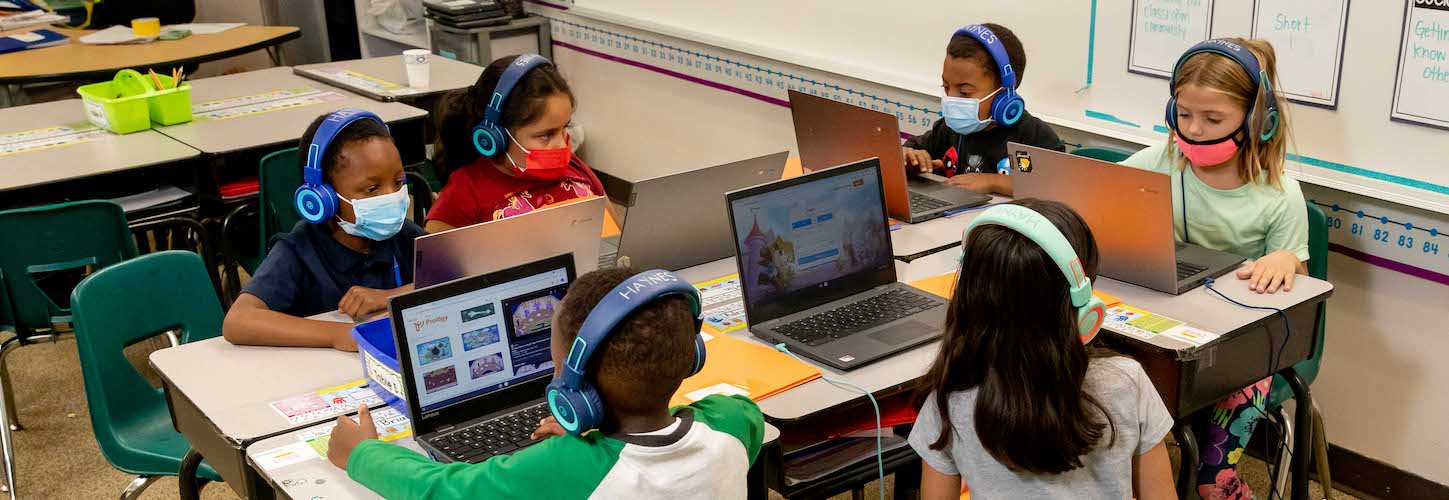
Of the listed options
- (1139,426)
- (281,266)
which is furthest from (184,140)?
(1139,426)

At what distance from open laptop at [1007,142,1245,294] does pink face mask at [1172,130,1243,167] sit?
19 centimetres

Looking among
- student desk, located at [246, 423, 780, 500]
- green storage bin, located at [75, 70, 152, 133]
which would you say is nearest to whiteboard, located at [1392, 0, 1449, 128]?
student desk, located at [246, 423, 780, 500]

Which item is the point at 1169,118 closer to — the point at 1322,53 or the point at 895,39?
the point at 1322,53

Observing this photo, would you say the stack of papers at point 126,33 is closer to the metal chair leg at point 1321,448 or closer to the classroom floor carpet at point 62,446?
the classroom floor carpet at point 62,446

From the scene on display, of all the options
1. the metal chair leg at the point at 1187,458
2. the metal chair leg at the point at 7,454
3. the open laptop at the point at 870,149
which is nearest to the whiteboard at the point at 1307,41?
the open laptop at the point at 870,149

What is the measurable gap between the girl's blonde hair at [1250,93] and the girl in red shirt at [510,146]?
54.7 inches

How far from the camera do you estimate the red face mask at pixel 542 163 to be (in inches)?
110

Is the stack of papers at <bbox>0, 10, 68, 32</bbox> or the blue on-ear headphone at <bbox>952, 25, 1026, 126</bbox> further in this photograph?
the stack of papers at <bbox>0, 10, 68, 32</bbox>

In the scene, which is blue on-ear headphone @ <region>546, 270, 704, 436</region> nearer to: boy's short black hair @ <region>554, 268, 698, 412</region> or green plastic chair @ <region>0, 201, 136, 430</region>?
boy's short black hair @ <region>554, 268, 698, 412</region>

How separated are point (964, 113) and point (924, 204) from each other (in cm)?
27

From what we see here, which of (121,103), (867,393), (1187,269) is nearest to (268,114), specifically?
(121,103)

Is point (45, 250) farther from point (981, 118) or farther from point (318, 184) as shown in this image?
point (981, 118)

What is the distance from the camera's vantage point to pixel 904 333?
7.31ft

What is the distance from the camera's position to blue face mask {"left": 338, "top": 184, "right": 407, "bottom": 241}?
238cm
